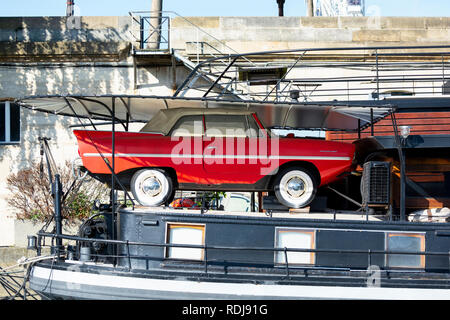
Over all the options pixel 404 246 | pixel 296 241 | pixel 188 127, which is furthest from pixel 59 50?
pixel 404 246

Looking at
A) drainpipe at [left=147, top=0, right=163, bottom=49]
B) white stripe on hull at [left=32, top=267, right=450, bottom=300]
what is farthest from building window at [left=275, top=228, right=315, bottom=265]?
drainpipe at [left=147, top=0, right=163, bottom=49]

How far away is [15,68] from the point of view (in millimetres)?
18219

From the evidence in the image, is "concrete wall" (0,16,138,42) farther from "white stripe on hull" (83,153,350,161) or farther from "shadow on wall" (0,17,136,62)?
"white stripe on hull" (83,153,350,161)

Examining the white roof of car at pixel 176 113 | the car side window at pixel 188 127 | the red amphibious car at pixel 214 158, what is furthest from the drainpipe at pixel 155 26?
the red amphibious car at pixel 214 158

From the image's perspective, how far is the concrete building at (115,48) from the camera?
17953mm

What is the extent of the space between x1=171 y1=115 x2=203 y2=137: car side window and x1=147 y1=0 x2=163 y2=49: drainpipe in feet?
27.5

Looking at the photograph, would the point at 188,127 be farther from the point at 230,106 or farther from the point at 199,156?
the point at 230,106

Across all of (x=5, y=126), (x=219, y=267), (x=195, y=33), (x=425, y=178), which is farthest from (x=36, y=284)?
(x=195, y=33)

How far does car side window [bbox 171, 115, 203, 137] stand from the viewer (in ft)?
33.1

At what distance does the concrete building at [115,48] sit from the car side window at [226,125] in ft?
24.7

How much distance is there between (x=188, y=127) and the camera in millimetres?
10156

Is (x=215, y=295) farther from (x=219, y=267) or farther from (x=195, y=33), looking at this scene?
(x=195, y=33)

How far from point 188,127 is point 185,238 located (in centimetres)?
184

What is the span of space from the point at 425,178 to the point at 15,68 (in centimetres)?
1222
